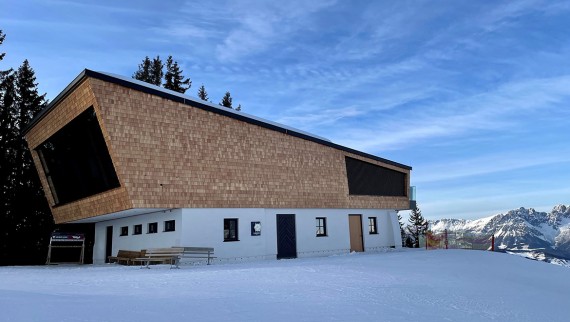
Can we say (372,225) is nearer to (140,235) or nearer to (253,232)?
(253,232)

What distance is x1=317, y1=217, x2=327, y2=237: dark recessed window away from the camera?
26.3m

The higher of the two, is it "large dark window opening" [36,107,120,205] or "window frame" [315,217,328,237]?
"large dark window opening" [36,107,120,205]

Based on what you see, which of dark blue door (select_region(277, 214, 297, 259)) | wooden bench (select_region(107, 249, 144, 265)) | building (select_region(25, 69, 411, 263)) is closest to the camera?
building (select_region(25, 69, 411, 263))

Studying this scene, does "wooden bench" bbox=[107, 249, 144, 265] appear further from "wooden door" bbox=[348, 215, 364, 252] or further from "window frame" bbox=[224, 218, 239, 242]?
"wooden door" bbox=[348, 215, 364, 252]

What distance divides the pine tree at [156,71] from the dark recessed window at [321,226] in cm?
3049

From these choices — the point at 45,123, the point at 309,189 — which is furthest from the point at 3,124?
the point at 309,189

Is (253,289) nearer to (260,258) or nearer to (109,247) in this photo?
(260,258)

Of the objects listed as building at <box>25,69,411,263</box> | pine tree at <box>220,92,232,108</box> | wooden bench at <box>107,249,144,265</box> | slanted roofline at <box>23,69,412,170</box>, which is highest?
pine tree at <box>220,92,232,108</box>

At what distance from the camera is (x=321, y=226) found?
86.8 ft

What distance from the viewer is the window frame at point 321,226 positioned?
26.2m

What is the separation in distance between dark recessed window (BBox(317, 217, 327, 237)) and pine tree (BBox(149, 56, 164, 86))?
30493 mm

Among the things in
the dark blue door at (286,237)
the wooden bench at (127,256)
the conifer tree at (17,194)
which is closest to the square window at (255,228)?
the dark blue door at (286,237)

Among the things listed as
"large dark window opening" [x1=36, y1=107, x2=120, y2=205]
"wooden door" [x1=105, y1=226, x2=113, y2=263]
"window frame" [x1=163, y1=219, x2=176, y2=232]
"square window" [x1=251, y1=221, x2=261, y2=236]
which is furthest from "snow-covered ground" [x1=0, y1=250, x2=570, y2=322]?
"wooden door" [x1=105, y1=226, x2=113, y2=263]

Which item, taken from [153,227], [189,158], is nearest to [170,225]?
[153,227]
